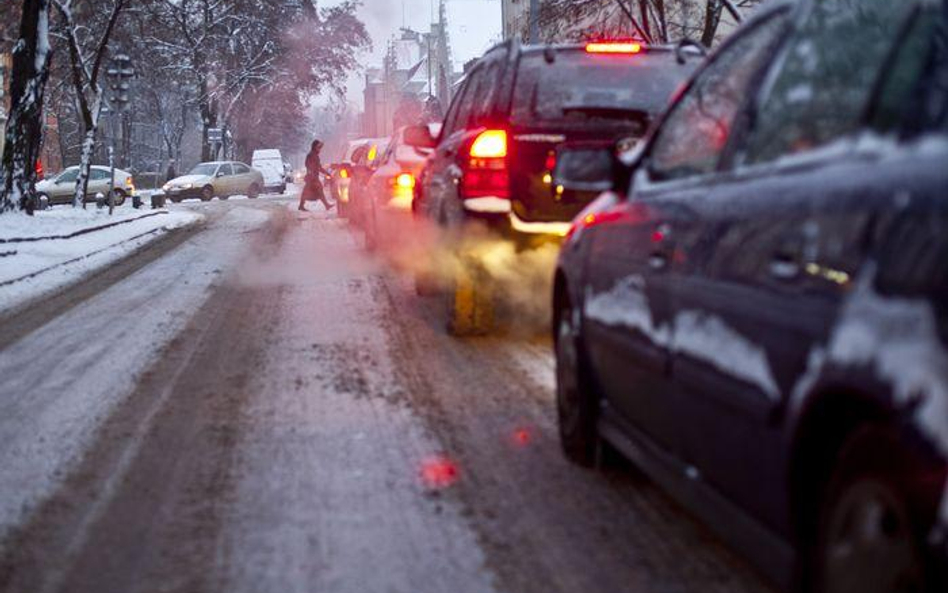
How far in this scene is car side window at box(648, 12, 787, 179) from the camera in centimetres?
384

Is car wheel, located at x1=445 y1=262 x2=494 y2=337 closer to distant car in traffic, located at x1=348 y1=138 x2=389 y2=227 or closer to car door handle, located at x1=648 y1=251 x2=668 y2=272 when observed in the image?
car door handle, located at x1=648 y1=251 x2=668 y2=272

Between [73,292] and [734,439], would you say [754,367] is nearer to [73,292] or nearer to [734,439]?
[734,439]

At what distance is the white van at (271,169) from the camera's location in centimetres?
6028

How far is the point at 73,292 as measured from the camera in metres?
13.4

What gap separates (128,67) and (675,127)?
79.1ft

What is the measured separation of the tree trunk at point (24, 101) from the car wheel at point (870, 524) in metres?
23.2

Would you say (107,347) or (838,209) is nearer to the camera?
(838,209)

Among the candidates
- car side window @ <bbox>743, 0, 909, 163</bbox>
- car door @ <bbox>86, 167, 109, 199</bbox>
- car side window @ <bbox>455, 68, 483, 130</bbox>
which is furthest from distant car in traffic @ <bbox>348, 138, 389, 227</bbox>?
car door @ <bbox>86, 167, 109, 199</bbox>

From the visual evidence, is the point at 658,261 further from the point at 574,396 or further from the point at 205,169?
the point at 205,169

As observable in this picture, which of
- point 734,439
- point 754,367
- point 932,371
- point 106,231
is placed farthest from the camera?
point 106,231

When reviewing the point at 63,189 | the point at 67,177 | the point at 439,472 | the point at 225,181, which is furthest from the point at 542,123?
the point at 225,181

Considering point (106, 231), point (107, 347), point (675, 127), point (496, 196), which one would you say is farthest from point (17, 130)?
point (675, 127)

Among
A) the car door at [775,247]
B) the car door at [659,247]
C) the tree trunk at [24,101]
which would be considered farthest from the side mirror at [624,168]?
the tree trunk at [24,101]

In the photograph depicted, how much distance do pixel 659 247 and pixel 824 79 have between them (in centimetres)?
86
